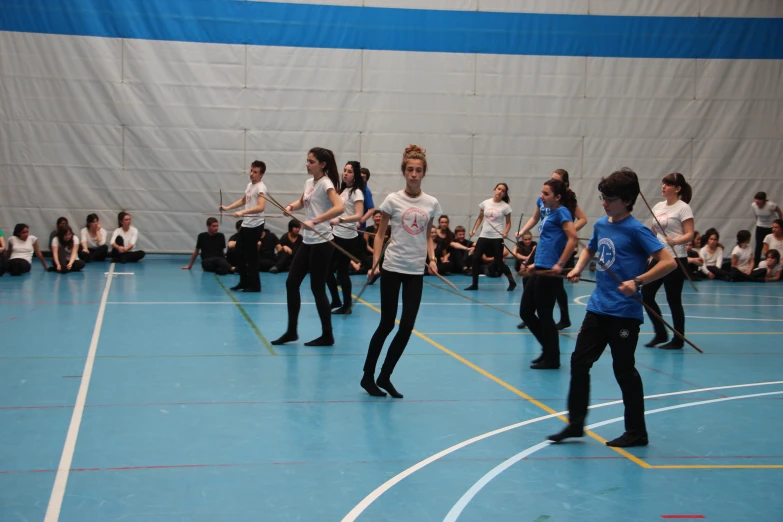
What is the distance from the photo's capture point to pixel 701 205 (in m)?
19.3

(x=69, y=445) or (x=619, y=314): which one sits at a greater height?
(x=619, y=314)

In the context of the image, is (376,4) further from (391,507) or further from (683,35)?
(391,507)

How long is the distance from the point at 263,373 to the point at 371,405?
4.42 feet

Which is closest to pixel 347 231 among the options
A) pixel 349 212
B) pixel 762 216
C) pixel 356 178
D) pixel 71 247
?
pixel 349 212

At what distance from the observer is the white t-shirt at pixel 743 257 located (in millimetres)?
17516

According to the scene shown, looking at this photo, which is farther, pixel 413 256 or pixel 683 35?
pixel 683 35

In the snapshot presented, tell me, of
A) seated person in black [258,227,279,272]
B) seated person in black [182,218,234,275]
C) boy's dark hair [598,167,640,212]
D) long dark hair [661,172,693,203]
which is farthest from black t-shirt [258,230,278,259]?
boy's dark hair [598,167,640,212]

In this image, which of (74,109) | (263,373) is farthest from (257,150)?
(263,373)

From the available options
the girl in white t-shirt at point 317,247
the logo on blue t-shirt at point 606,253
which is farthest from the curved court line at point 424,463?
the girl in white t-shirt at point 317,247

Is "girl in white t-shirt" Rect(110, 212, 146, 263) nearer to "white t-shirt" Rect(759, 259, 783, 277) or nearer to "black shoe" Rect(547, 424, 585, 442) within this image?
"white t-shirt" Rect(759, 259, 783, 277)

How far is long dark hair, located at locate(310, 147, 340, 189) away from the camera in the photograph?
8.10 meters

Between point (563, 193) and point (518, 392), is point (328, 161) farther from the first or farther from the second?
point (518, 392)

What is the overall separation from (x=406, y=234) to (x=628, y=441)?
2.16 meters

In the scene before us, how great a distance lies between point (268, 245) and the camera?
55.7 feet
